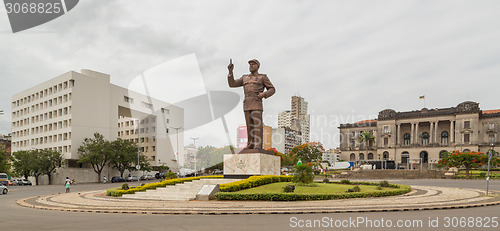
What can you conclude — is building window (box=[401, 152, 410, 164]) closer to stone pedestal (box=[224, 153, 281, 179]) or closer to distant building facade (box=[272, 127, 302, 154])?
distant building facade (box=[272, 127, 302, 154])

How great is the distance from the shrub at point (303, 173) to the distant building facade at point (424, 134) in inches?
3258

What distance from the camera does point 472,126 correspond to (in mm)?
88312

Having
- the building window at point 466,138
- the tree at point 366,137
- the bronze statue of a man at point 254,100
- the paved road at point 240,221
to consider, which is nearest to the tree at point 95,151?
the bronze statue of a man at point 254,100

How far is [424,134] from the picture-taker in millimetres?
99375

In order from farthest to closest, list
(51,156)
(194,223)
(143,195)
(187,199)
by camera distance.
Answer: (51,156), (143,195), (187,199), (194,223)

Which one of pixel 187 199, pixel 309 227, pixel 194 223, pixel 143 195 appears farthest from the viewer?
pixel 143 195

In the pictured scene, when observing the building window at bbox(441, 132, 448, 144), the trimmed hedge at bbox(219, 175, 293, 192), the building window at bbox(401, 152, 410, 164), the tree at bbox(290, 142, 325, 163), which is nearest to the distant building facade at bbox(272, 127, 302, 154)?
the building window at bbox(401, 152, 410, 164)

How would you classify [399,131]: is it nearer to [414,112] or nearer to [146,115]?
[414,112]

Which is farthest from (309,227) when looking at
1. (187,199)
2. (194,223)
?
(187,199)

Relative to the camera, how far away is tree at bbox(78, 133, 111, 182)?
58469mm

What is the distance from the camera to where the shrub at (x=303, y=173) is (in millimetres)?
20562

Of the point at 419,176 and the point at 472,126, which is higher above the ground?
the point at 472,126

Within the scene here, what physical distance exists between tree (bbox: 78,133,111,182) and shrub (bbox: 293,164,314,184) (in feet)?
151

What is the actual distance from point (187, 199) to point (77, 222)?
7494 mm
